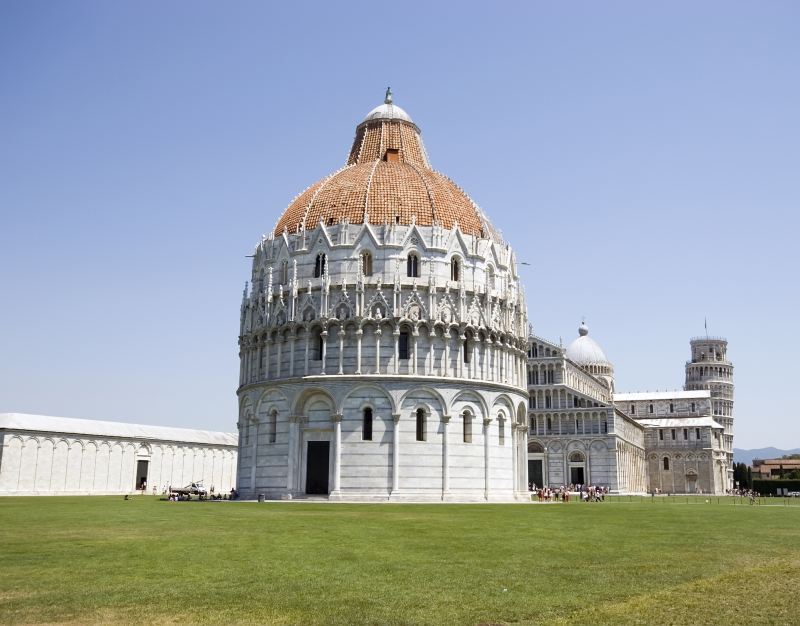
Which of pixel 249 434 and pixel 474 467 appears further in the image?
pixel 249 434

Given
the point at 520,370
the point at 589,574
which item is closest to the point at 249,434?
the point at 520,370

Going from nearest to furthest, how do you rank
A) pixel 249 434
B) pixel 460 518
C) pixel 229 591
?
pixel 229 591 < pixel 460 518 < pixel 249 434

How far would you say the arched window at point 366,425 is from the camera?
5531 centimetres

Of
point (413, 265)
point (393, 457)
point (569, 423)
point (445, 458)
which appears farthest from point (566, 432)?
point (393, 457)

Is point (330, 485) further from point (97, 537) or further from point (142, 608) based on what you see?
point (142, 608)

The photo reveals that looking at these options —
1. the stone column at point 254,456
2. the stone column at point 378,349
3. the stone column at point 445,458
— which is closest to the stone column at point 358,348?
the stone column at point 378,349

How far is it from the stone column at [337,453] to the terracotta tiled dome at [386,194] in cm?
1514

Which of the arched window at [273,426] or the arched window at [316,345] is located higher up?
the arched window at [316,345]

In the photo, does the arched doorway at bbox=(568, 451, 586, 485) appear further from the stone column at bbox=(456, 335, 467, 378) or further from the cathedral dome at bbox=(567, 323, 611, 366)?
the stone column at bbox=(456, 335, 467, 378)

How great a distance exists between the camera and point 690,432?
141 m

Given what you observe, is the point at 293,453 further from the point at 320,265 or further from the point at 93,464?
the point at 93,464

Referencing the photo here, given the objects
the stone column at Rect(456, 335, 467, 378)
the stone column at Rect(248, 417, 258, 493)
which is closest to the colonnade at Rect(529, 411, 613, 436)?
the stone column at Rect(456, 335, 467, 378)

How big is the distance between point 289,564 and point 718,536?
14531mm

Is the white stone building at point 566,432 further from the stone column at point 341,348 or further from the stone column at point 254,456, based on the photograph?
the stone column at point 341,348
